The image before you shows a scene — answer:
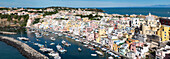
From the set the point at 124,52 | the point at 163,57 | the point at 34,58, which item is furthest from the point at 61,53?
the point at 163,57

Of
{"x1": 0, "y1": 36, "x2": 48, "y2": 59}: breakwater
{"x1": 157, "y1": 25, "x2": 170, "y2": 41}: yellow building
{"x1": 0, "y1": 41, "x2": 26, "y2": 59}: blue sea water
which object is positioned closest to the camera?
{"x1": 0, "y1": 36, "x2": 48, "y2": 59}: breakwater

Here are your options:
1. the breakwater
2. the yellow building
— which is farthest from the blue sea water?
the yellow building

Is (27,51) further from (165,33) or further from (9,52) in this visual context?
(165,33)

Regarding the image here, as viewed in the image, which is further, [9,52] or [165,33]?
[9,52]

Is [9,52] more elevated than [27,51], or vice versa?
[27,51]

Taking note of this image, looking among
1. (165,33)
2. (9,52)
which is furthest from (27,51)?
(165,33)

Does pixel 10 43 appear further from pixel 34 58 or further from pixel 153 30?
pixel 153 30

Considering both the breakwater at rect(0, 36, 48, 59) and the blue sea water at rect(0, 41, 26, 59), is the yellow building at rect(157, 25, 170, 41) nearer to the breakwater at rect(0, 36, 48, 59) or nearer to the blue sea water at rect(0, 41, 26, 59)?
the breakwater at rect(0, 36, 48, 59)

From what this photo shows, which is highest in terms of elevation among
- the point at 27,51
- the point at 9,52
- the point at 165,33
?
the point at 165,33

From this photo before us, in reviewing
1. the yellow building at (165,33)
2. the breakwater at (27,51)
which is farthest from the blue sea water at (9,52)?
the yellow building at (165,33)

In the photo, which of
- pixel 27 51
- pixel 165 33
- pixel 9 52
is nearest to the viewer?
pixel 27 51

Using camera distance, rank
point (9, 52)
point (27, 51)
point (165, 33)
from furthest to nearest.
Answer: point (9, 52), point (165, 33), point (27, 51)
